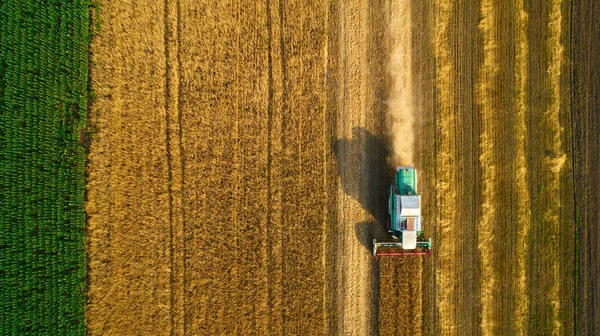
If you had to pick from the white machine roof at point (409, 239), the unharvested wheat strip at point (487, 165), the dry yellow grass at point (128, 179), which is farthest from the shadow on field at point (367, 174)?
the dry yellow grass at point (128, 179)

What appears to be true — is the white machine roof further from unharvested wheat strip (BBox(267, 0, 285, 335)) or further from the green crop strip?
the green crop strip

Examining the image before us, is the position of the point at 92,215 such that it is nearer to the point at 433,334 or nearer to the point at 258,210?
the point at 258,210

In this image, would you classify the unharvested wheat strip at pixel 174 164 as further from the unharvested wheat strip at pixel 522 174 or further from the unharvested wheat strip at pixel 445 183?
the unharvested wheat strip at pixel 522 174

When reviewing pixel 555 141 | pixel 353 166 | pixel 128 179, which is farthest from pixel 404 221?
pixel 128 179

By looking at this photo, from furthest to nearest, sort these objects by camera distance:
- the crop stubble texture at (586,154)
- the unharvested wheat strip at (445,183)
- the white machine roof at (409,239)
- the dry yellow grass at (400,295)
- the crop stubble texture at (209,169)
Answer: the crop stubble texture at (586,154)
the unharvested wheat strip at (445,183)
the dry yellow grass at (400,295)
the crop stubble texture at (209,169)
the white machine roof at (409,239)

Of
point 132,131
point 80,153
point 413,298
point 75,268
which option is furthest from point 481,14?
point 75,268
